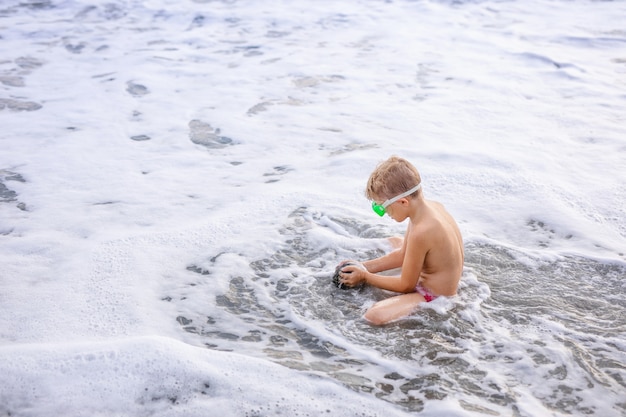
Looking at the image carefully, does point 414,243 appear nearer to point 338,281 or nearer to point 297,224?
point 338,281

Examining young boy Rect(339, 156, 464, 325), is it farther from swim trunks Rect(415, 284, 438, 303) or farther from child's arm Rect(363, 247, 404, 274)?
child's arm Rect(363, 247, 404, 274)

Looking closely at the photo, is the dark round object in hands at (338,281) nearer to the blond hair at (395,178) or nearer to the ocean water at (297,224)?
the ocean water at (297,224)

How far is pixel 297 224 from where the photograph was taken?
4535 mm

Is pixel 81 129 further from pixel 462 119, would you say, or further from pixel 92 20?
pixel 92 20

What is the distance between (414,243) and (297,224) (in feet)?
4.25

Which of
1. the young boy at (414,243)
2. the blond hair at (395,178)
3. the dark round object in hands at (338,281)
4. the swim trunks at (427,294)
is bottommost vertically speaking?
the dark round object in hands at (338,281)

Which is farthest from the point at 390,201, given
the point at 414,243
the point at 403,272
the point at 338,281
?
the point at 338,281

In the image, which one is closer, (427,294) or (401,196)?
(401,196)

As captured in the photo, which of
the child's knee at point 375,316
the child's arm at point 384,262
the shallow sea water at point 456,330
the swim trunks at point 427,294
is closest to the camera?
the shallow sea water at point 456,330

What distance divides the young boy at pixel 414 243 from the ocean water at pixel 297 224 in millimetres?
97

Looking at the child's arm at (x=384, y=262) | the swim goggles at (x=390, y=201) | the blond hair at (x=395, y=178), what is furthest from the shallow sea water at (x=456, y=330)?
the blond hair at (x=395, y=178)

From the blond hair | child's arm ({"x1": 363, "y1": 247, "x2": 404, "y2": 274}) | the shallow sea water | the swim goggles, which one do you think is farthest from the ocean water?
the blond hair

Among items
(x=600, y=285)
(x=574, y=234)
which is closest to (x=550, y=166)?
(x=574, y=234)

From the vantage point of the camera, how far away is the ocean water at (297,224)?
115 inches
